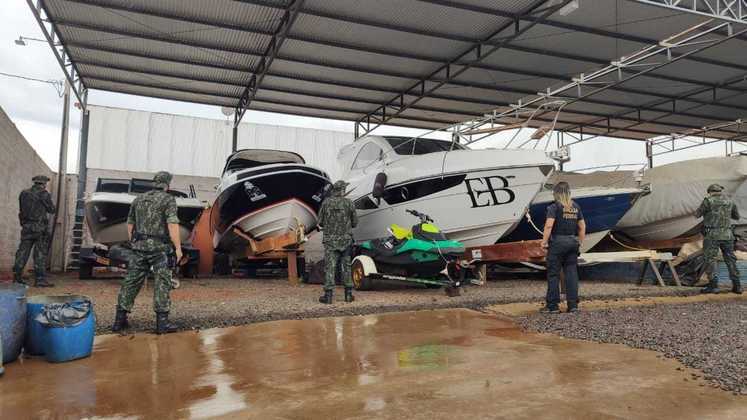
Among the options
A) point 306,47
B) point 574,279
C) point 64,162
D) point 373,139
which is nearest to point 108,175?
point 64,162

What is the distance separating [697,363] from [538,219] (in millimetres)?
6044

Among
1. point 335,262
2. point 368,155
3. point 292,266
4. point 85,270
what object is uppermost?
point 368,155

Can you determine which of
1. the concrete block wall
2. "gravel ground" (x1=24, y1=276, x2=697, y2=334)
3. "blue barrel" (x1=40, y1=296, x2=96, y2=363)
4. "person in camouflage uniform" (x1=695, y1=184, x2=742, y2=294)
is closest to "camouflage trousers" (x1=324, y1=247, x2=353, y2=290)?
"gravel ground" (x1=24, y1=276, x2=697, y2=334)

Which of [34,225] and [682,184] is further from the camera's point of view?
[682,184]

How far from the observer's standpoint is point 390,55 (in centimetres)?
1039

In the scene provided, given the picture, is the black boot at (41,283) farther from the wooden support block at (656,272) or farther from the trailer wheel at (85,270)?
the wooden support block at (656,272)

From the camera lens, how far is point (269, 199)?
7977mm

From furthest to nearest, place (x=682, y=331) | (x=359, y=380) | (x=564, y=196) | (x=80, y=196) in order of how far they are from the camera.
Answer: (x=80, y=196) < (x=564, y=196) < (x=682, y=331) < (x=359, y=380)

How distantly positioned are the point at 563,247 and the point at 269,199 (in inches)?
190

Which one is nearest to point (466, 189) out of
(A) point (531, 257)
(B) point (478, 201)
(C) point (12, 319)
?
(B) point (478, 201)

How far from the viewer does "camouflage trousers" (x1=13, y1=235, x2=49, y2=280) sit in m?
6.73

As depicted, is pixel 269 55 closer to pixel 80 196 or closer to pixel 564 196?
pixel 80 196

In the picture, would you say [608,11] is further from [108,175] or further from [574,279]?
[108,175]

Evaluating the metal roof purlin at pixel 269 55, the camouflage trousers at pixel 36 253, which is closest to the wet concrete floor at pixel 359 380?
the camouflage trousers at pixel 36 253
